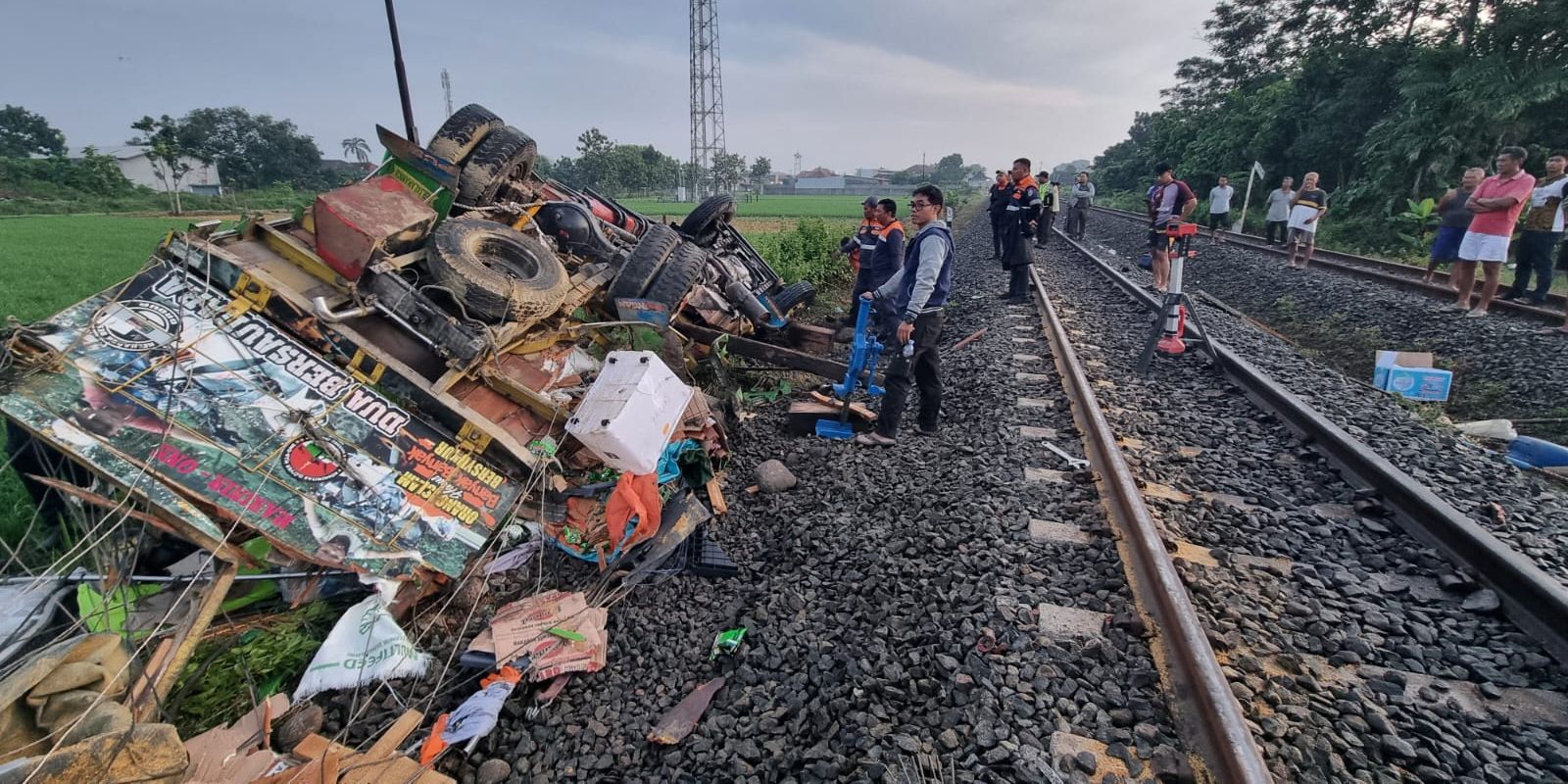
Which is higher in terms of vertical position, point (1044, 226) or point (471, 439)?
point (1044, 226)

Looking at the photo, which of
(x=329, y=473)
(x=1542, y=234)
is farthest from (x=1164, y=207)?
(x=329, y=473)

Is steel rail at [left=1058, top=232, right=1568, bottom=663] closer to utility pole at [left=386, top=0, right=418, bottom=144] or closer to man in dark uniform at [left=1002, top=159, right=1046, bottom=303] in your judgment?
man in dark uniform at [left=1002, top=159, right=1046, bottom=303]

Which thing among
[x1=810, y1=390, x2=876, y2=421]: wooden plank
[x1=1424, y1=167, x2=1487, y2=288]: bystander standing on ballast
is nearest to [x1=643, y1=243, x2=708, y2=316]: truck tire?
[x1=810, y1=390, x2=876, y2=421]: wooden plank

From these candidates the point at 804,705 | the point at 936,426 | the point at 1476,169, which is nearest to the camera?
the point at 804,705

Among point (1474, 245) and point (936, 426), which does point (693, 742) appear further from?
point (1474, 245)

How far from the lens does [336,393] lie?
3.50 m

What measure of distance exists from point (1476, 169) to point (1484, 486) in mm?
7387

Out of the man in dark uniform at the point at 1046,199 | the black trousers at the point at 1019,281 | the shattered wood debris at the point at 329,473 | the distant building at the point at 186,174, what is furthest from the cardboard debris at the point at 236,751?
the distant building at the point at 186,174

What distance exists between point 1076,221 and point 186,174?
66.1m

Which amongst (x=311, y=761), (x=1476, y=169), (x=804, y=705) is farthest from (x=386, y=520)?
(x=1476, y=169)

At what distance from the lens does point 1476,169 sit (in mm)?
8125

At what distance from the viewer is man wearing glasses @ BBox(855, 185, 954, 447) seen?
4.51 metres

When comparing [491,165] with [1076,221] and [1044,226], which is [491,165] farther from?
[1076,221]

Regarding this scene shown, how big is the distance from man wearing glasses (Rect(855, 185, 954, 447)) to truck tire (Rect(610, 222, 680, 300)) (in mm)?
1783
